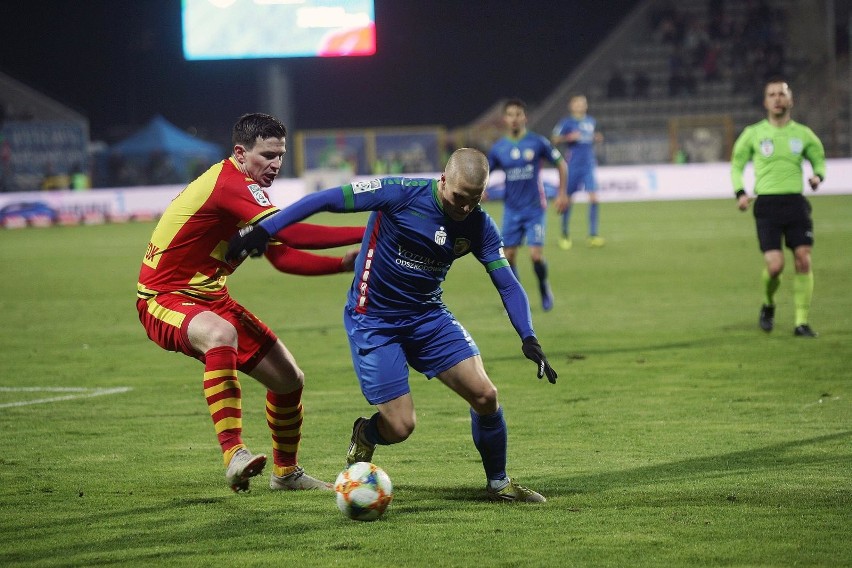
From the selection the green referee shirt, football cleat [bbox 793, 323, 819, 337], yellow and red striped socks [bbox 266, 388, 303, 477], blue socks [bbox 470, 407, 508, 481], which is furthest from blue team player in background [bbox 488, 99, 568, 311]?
blue socks [bbox 470, 407, 508, 481]

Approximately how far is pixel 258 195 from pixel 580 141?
17070 millimetres

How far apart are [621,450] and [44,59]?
4316cm

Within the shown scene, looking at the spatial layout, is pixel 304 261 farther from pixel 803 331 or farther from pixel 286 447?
pixel 803 331

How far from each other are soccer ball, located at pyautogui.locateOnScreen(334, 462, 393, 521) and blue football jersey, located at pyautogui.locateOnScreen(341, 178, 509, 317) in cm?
84

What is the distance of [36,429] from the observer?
820 centimetres

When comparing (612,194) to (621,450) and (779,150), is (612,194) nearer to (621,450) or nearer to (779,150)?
(779,150)

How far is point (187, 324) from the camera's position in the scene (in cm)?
599

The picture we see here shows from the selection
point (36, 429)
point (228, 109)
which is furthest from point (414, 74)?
point (36, 429)

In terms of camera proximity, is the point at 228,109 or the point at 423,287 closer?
the point at 423,287

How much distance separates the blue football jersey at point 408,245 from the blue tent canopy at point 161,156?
3268cm


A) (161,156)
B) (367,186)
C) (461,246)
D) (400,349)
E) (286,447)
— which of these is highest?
(367,186)

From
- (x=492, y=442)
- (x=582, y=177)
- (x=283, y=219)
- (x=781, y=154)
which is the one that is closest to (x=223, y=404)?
(x=283, y=219)

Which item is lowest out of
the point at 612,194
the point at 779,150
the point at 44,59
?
the point at 612,194

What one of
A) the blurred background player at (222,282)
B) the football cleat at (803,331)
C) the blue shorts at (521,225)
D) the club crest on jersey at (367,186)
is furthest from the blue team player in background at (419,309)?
the blue shorts at (521,225)
